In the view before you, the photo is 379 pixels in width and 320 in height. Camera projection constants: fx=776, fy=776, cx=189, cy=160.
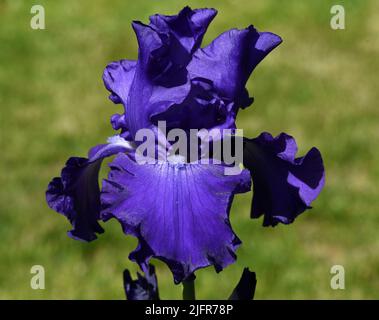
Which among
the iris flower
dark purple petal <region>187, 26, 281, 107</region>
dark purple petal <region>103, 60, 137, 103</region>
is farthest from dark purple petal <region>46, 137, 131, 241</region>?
dark purple petal <region>187, 26, 281, 107</region>

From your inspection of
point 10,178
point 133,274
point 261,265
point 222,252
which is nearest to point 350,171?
point 261,265

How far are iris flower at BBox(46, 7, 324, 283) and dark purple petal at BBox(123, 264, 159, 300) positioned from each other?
0.70 feet

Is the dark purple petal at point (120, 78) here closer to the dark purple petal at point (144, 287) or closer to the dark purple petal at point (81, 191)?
the dark purple petal at point (81, 191)

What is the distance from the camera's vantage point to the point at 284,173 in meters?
1.52

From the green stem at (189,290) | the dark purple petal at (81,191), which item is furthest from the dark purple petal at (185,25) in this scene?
the green stem at (189,290)

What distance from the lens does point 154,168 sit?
1458 mm

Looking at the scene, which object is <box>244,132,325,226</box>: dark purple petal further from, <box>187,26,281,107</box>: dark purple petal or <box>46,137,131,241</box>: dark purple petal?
<box>46,137,131,241</box>: dark purple petal

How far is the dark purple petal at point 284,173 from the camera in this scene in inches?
59.2

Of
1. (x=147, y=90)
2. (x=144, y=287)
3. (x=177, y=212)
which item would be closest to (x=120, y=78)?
(x=147, y=90)

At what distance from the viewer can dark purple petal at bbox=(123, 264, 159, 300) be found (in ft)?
5.80

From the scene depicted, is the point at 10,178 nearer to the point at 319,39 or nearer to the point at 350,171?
the point at 350,171

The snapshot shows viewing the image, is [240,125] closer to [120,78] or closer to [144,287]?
[144,287]

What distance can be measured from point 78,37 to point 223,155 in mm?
4225

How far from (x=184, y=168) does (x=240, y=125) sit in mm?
3074
